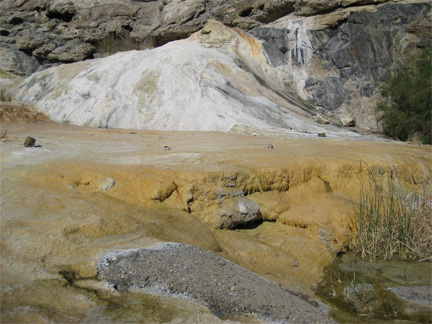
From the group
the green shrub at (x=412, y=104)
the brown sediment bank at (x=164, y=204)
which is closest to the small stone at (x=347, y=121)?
the green shrub at (x=412, y=104)

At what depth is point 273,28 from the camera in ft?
51.4

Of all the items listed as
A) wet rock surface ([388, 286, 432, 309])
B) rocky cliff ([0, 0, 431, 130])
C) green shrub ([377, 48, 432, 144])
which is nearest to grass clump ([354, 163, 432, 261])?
Answer: wet rock surface ([388, 286, 432, 309])

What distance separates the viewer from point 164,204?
4.70m

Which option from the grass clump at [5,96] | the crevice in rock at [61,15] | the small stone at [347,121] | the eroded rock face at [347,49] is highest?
the crevice in rock at [61,15]

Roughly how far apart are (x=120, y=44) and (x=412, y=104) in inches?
471

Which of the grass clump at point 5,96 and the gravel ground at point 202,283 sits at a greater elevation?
the grass clump at point 5,96

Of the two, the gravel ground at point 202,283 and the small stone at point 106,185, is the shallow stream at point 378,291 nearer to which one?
the gravel ground at point 202,283

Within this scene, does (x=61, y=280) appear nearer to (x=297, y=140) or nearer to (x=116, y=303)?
(x=116, y=303)

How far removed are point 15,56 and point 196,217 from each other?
16.7 m

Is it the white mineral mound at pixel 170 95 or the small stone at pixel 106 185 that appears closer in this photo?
the small stone at pixel 106 185

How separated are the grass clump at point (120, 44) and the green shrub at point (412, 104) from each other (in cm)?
1029

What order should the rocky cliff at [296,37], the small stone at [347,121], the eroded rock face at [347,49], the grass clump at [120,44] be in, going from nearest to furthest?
the small stone at [347,121] < the eroded rock face at [347,49] < the rocky cliff at [296,37] < the grass clump at [120,44]

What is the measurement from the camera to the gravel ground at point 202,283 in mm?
2959

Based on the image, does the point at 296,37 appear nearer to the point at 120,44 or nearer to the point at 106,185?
the point at 120,44
